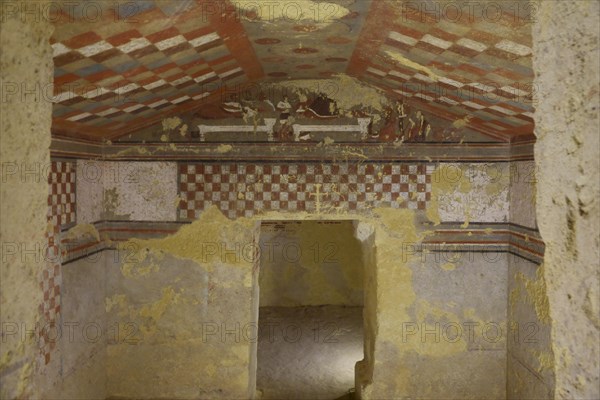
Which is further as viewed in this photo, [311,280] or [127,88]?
[311,280]

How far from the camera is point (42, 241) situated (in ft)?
5.22

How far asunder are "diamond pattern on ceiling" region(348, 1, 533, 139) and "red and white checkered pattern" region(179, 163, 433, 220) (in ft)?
2.68

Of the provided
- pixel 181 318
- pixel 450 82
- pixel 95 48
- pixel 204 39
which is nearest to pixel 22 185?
pixel 95 48

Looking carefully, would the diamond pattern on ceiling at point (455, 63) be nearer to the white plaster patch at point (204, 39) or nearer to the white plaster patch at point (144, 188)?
the white plaster patch at point (204, 39)

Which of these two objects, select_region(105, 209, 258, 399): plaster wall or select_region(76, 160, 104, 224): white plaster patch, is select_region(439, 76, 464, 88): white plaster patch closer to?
select_region(105, 209, 258, 399): plaster wall

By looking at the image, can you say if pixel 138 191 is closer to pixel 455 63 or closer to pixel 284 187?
pixel 284 187

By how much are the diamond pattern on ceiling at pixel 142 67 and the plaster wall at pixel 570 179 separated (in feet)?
6.22

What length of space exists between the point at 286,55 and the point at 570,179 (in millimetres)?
3130

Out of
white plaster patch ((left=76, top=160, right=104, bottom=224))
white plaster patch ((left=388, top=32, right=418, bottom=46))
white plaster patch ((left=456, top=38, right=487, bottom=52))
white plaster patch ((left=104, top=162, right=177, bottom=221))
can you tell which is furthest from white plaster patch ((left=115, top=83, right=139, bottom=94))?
white plaster patch ((left=456, top=38, right=487, bottom=52))

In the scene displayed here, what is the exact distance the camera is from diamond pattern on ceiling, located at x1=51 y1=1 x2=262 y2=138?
2.79 m

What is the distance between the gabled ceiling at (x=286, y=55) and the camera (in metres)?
2.71

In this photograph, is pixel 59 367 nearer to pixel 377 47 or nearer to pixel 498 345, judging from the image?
pixel 377 47

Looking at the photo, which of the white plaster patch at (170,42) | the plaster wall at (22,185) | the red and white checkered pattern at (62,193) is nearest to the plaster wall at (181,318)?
the red and white checkered pattern at (62,193)

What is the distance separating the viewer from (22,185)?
1449 millimetres
